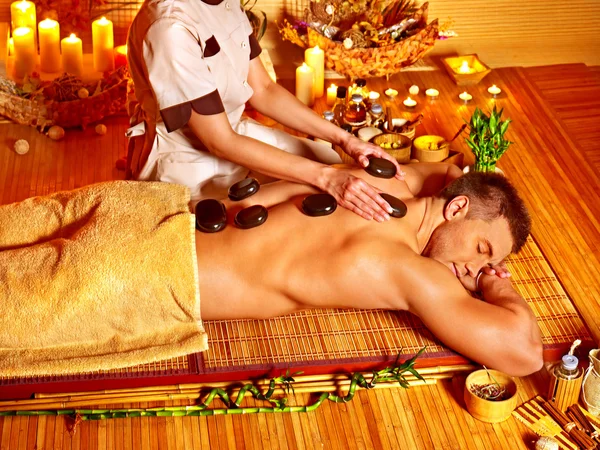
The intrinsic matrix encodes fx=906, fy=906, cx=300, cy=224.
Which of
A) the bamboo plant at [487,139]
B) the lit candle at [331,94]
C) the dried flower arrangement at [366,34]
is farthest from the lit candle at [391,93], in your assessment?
the bamboo plant at [487,139]

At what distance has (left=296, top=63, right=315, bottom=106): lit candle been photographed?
14.3 ft

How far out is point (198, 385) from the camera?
291 cm

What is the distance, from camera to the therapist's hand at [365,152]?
10.2 feet

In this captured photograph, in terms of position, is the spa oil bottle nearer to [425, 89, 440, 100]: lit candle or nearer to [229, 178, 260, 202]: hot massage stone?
[229, 178, 260, 202]: hot massage stone

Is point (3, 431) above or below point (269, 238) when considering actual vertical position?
below

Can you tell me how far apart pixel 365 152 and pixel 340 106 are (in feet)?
3.24

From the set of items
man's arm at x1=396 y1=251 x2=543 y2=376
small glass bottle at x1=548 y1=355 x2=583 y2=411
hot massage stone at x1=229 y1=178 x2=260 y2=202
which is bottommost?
small glass bottle at x1=548 y1=355 x2=583 y2=411

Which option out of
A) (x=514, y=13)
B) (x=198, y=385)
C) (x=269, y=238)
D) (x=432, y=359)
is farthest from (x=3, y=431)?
(x=514, y=13)

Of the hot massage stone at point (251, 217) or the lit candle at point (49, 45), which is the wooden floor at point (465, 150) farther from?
the hot massage stone at point (251, 217)

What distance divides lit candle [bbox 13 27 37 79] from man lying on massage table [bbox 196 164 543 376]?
6.20ft

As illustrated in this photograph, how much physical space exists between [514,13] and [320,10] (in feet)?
3.94

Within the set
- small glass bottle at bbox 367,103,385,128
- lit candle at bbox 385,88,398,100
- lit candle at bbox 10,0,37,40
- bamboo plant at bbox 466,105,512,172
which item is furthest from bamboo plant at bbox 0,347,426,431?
lit candle at bbox 10,0,37,40

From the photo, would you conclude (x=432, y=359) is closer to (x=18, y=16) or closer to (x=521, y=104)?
(x=521, y=104)

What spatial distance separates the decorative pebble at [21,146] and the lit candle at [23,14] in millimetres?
718
